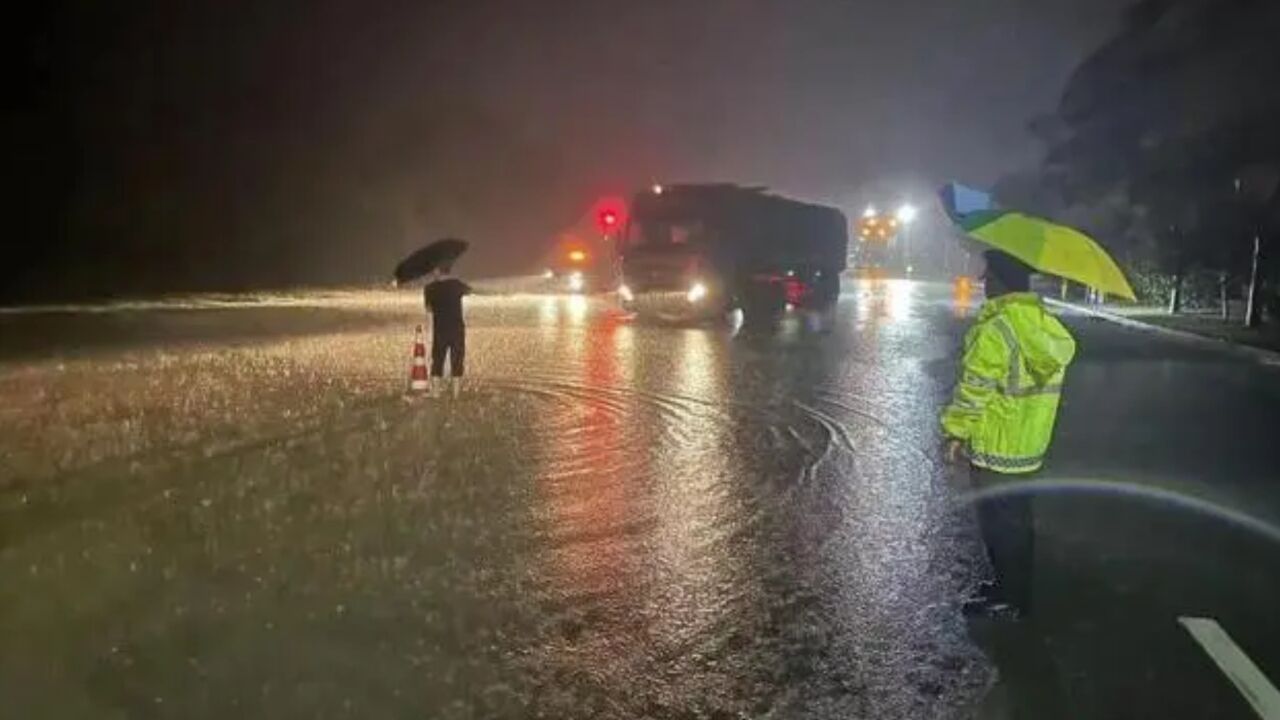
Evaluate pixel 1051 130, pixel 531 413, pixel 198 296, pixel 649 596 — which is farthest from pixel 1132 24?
pixel 649 596

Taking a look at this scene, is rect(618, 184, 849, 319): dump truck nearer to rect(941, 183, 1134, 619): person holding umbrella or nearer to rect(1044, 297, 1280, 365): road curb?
rect(1044, 297, 1280, 365): road curb

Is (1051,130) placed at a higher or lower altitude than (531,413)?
higher

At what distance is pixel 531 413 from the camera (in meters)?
14.5

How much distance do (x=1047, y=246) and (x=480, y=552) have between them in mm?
3578

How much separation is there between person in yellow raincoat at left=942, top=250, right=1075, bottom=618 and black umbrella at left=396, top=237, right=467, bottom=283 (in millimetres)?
9209

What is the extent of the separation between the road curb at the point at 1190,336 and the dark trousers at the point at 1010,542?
15.1 m

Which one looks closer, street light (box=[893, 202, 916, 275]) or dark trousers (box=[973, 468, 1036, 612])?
dark trousers (box=[973, 468, 1036, 612])

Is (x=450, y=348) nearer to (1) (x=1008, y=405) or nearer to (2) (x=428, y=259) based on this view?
(2) (x=428, y=259)

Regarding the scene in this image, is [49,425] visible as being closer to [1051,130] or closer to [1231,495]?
[1231,495]

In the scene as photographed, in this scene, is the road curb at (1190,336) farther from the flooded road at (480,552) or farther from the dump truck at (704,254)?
the flooded road at (480,552)

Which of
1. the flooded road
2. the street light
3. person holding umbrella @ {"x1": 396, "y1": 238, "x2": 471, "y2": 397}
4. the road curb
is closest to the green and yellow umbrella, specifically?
the flooded road

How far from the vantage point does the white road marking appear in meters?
5.21

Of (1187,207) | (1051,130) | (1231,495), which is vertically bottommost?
(1231,495)

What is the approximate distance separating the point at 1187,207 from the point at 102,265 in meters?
33.9
